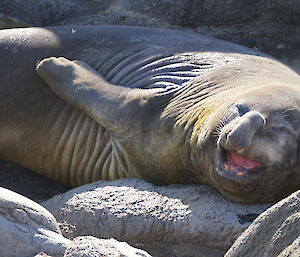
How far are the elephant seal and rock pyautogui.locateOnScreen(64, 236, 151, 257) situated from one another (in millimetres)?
1157

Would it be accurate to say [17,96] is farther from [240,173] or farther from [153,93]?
[240,173]

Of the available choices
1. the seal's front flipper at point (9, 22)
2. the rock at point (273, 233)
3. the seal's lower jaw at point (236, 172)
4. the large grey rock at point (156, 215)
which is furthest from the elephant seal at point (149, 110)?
the rock at point (273, 233)

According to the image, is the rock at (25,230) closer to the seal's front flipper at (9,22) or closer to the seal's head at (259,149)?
the seal's head at (259,149)

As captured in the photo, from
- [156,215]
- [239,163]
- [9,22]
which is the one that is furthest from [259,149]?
[9,22]

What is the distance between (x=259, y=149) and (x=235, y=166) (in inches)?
7.3

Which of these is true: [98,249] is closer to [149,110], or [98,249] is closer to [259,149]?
[259,149]

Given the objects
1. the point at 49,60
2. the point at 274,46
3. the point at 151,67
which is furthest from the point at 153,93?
the point at 274,46

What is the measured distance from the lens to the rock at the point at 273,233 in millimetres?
3156

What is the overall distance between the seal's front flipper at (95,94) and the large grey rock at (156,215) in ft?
1.75

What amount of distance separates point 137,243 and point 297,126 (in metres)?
0.87

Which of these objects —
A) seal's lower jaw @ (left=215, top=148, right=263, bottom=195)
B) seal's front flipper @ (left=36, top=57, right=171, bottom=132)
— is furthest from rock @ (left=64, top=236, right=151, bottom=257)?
seal's front flipper @ (left=36, top=57, right=171, bottom=132)

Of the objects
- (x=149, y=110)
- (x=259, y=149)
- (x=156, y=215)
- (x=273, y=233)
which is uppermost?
(x=273, y=233)

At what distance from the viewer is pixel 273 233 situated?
3.25 meters

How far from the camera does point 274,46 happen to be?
7055mm
